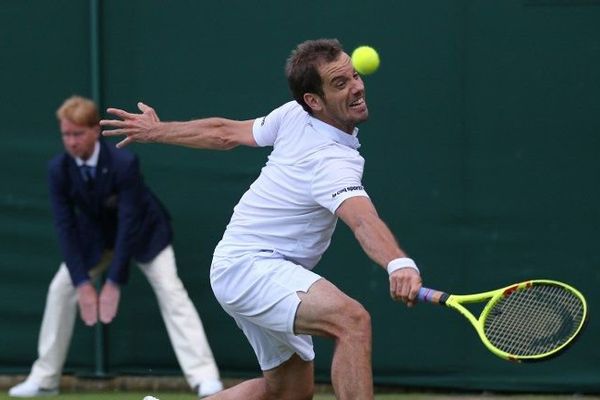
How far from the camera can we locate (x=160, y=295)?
707 centimetres

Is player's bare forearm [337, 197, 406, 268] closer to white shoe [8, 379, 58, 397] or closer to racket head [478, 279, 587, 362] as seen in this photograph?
racket head [478, 279, 587, 362]

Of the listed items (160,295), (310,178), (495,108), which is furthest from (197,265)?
(310,178)

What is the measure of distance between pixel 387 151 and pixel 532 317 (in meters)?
2.14

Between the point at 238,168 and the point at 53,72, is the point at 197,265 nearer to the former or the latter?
the point at 238,168

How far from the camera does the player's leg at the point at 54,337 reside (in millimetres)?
7070

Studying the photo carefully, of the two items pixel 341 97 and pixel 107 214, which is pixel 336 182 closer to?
pixel 341 97

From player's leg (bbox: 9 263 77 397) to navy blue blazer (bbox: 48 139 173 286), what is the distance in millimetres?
154

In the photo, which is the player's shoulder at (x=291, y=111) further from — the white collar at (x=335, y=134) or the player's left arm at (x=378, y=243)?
the player's left arm at (x=378, y=243)

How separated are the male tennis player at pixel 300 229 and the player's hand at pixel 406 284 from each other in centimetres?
15

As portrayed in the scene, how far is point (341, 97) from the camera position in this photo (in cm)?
524

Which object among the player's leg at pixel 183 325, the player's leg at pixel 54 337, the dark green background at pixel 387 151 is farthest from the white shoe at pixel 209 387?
the player's leg at pixel 54 337

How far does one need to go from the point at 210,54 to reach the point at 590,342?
2.25m

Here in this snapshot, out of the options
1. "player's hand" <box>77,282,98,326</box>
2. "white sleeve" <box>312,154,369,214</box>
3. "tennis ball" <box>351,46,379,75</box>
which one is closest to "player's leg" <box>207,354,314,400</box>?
"white sleeve" <box>312,154,369,214</box>

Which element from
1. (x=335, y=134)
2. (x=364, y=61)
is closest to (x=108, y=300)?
(x=364, y=61)
